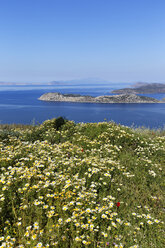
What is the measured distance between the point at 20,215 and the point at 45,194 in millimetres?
704

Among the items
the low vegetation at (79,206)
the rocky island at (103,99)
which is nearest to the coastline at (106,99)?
the rocky island at (103,99)

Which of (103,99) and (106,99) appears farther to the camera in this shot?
(106,99)

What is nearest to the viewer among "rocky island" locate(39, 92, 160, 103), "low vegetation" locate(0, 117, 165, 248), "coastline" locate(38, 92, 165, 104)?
"low vegetation" locate(0, 117, 165, 248)

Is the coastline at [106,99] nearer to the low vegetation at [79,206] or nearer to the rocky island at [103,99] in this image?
the rocky island at [103,99]

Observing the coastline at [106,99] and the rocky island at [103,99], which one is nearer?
the coastline at [106,99]

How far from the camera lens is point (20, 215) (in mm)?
3969

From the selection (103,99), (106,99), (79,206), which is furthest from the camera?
(106,99)

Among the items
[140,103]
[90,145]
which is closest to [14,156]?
[90,145]

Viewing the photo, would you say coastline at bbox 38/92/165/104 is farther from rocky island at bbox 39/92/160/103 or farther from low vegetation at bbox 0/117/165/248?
low vegetation at bbox 0/117/165/248

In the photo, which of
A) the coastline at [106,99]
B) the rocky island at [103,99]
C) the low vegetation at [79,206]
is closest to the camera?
the low vegetation at [79,206]

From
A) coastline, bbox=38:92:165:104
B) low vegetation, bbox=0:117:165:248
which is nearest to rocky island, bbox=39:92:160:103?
coastline, bbox=38:92:165:104

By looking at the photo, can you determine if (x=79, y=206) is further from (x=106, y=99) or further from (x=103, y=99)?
(x=106, y=99)

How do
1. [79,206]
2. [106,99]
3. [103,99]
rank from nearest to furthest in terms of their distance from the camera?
[79,206] → [103,99] → [106,99]

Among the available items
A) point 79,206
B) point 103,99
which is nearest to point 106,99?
point 103,99
